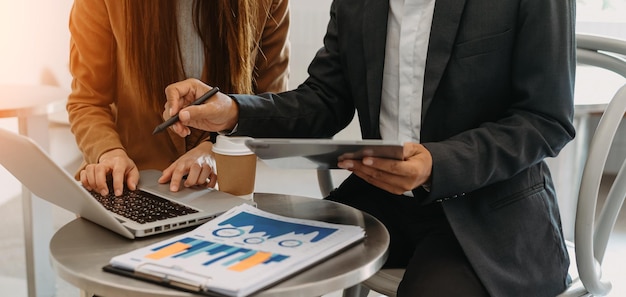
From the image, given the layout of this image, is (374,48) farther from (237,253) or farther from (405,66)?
(237,253)

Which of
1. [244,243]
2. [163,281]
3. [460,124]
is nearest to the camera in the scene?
[163,281]

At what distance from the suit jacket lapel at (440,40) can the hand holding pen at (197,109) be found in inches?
12.5

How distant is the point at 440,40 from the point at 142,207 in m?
0.52

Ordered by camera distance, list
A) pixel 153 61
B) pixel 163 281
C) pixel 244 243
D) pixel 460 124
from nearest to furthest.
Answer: pixel 163 281 < pixel 244 243 < pixel 460 124 < pixel 153 61

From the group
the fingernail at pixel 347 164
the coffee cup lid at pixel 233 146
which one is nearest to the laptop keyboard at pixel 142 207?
the coffee cup lid at pixel 233 146

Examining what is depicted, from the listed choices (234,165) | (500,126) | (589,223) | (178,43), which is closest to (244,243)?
(234,165)

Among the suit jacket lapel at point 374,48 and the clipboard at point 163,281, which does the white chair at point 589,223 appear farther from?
the clipboard at point 163,281

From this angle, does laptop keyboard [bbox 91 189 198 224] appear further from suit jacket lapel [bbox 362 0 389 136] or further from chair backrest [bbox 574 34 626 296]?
chair backrest [bbox 574 34 626 296]

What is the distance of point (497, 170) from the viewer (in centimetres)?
107

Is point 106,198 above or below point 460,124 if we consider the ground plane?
below

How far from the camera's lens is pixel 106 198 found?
3.73ft

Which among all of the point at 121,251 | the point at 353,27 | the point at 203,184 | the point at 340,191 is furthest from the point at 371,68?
the point at 121,251

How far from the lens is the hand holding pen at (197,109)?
3.71 feet

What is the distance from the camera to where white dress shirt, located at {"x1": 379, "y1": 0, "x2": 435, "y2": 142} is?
121 centimetres
